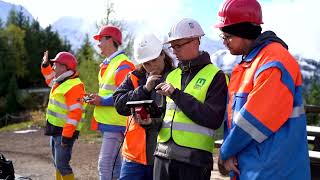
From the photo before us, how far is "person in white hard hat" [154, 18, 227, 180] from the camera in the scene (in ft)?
10.6

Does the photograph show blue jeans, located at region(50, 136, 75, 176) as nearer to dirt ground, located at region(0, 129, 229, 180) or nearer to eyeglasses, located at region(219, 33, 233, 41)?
dirt ground, located at region(0, 129, 229, 180)

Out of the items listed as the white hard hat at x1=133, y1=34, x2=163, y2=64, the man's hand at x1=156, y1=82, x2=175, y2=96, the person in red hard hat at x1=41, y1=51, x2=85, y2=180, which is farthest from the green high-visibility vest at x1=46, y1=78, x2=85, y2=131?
the man's hand at x1=156, y1=82, x2=175, y2=96

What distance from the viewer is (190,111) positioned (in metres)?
3.21

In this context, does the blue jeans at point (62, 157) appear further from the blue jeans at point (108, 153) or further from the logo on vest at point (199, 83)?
the logo on vest at point (199, 83)

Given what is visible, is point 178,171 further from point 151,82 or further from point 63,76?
point 63,76

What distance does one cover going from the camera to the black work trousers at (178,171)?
329cm

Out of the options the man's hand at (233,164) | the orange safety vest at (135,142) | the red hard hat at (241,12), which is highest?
the red hard hat at (241,12)

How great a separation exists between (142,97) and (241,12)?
128 centimetres

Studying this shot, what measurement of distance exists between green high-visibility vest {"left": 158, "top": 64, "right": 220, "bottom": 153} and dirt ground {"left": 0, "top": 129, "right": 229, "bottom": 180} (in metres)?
3.34

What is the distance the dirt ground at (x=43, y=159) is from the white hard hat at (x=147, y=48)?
310 centimetres

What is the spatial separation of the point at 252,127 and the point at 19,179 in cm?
390

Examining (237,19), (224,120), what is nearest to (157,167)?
(224,120)

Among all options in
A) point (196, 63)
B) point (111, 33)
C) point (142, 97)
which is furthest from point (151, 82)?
point (111, 33)

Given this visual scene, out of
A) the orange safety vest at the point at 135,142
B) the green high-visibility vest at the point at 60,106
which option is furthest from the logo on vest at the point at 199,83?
the green high-visibility vest at the point at 60,106
